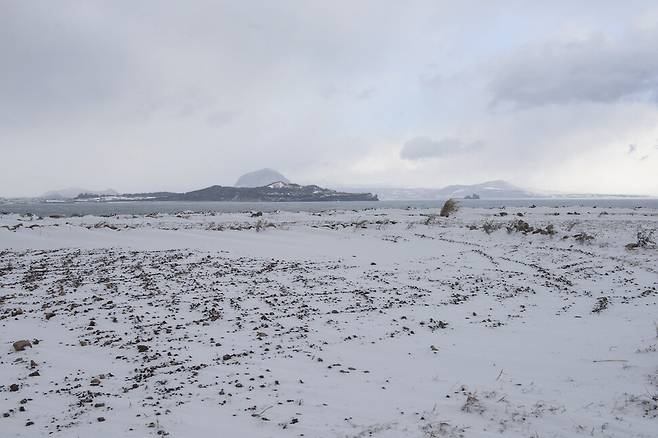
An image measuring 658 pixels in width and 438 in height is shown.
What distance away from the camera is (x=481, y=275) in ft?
52.8

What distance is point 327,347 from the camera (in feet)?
27.9

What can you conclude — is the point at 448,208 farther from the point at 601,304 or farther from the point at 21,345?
the point at 21,345

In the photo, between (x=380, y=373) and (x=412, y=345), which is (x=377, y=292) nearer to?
(x=412, y=345)

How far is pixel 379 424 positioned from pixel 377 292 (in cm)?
790

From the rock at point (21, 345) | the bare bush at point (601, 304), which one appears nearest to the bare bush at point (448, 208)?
the bare bush at point (601, 304)

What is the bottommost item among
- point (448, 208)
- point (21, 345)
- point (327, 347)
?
point (327, 347)

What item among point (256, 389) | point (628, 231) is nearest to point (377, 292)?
point (256, 389)

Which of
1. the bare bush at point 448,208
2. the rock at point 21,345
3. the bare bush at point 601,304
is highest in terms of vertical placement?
the bare bush at point 448,208

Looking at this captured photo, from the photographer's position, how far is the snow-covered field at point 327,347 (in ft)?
18.4

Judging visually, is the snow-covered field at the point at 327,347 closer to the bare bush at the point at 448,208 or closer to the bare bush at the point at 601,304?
the bare bush at the point at 601,304

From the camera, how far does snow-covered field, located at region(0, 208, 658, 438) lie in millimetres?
5621

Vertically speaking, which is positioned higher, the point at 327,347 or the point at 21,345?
the point at 21,345

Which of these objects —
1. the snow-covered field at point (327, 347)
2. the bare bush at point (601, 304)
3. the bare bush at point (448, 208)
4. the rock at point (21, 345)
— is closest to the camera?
the snow-covered field at point (327, 347)

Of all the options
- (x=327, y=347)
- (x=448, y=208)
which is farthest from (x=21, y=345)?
(x=448, y=208)
